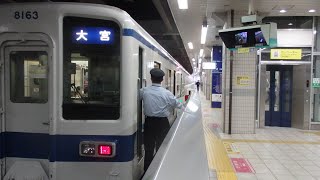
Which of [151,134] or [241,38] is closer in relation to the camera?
[151,134]

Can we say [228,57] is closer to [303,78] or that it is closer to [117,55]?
[303,78]

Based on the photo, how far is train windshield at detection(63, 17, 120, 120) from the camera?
358 cm

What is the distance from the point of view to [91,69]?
365 cm

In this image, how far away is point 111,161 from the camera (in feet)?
11.5

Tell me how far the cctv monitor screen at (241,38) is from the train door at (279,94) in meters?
3.92

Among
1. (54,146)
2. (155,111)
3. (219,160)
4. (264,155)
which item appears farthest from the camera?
(264,155)

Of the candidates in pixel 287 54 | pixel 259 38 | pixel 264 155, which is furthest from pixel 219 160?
pixel 287 54

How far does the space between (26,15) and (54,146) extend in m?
1.42

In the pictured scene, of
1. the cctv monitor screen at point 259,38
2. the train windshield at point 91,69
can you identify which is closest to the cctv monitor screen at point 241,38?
the cctv monitor screen at point 259,38

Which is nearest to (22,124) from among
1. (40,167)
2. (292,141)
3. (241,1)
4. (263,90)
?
(40,167)

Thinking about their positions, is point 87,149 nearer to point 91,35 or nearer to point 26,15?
point 91,35

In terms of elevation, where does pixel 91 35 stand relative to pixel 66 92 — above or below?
above

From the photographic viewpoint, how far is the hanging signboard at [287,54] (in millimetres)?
10320

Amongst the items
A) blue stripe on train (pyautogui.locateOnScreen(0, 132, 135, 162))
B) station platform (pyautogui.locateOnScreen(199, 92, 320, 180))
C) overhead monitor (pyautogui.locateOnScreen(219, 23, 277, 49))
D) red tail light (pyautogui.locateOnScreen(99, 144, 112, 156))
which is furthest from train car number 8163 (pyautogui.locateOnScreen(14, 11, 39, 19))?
overhead monitor (pyautogui.locateOnScreen(219, 23, 277, 49))
